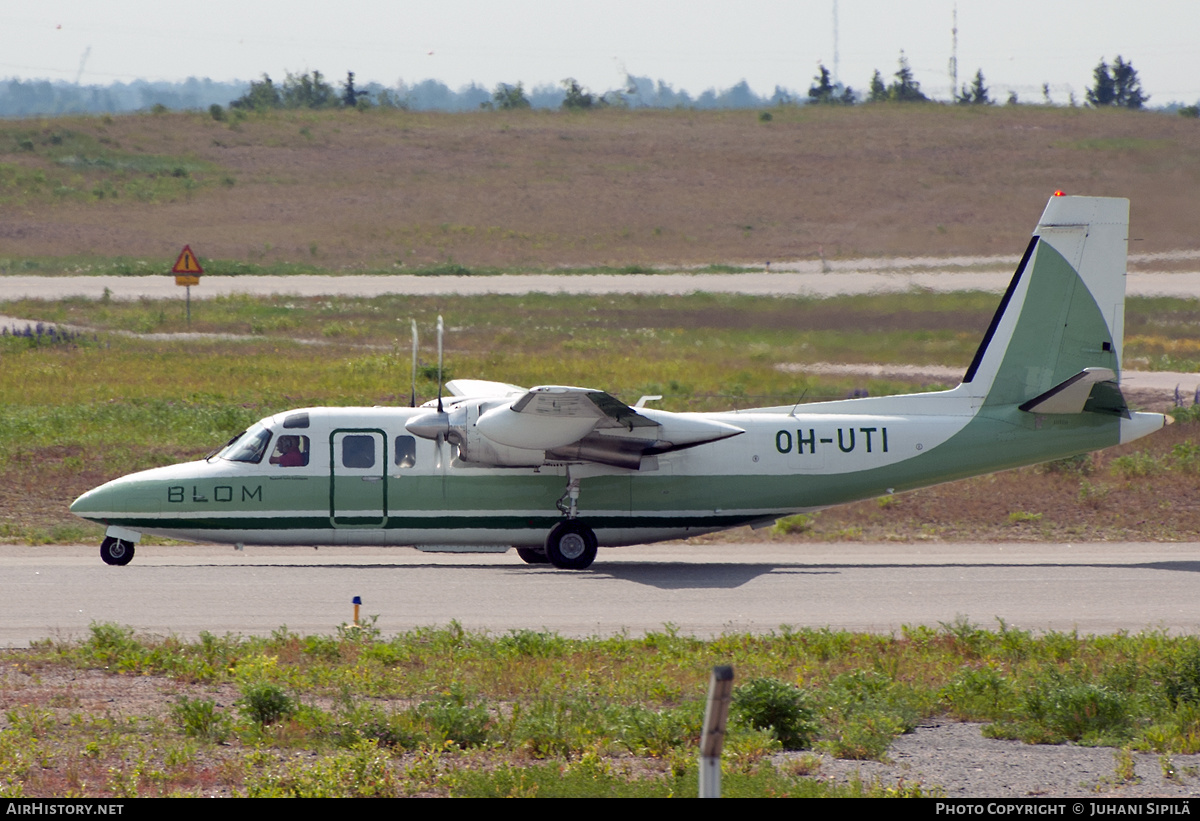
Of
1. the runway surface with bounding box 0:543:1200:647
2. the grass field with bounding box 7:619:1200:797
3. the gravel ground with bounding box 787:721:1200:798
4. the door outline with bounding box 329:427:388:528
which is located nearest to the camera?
the gravel ground with bounding box 787:721:1200:798

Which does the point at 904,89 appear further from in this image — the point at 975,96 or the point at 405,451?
the point at 405,451

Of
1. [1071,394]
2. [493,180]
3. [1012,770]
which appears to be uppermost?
[493,180]

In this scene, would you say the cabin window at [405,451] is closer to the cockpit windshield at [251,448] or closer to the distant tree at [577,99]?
the cockpit windshield at [251,448]

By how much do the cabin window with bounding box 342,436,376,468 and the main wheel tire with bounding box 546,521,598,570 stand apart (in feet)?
9.69

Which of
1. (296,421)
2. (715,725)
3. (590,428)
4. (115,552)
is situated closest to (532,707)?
(715,725)

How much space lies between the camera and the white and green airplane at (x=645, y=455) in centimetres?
1819

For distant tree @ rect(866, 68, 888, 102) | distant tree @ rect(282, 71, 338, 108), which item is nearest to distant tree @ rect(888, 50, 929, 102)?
distant tree @ rect(866, 68, 888, 102)

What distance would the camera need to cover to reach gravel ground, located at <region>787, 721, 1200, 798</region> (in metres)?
Result: 8.86

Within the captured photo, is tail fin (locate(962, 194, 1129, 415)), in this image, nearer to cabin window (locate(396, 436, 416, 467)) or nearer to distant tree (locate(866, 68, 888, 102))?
cabin window (locate(396, 436, 416, 467))

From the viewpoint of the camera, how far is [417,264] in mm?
66938

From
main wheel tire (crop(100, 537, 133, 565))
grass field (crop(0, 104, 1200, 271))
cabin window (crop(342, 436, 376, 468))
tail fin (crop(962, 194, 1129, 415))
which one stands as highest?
grass field (crop(0, 104, 1200, 271))

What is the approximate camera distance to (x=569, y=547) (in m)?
18.6

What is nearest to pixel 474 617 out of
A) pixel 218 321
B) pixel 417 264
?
pixel 218 321

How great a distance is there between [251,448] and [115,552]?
2.45m
